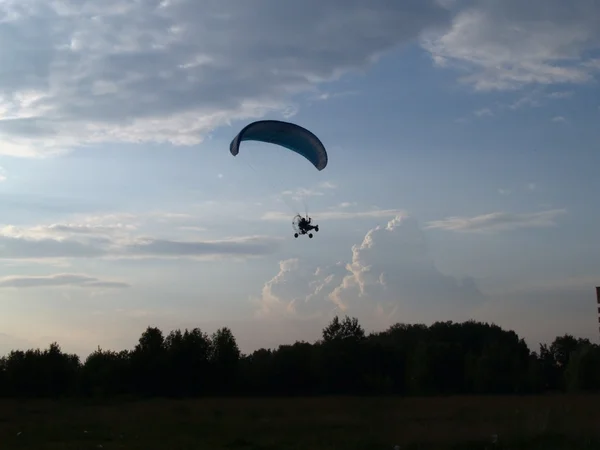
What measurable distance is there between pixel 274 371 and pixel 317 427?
22406mm

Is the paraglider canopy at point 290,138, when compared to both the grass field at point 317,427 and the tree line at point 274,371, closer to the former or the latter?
the grass field at point 317,427

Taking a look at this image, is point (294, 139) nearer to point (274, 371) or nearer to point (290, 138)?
point (290, 138)

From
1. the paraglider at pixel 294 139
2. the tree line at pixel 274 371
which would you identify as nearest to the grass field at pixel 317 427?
the paraglider at pixel 294 139

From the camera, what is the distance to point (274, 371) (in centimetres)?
4362

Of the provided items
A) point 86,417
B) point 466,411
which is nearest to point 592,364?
point 466,411

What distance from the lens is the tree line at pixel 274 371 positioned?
43750 mm

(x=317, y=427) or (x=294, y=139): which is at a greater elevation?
(x=294, y=139)

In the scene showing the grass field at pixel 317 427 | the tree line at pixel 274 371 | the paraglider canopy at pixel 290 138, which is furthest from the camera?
the tree line at pixel 274 371

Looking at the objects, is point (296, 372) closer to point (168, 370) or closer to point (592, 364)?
point (168, 370)

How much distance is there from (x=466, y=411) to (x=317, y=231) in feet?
28.9

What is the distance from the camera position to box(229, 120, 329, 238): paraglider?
2611cm

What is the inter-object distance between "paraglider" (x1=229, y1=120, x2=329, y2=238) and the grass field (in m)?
7.48

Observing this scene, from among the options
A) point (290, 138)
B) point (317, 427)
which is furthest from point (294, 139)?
point (317, 427)

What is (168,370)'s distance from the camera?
4688 centimetres
